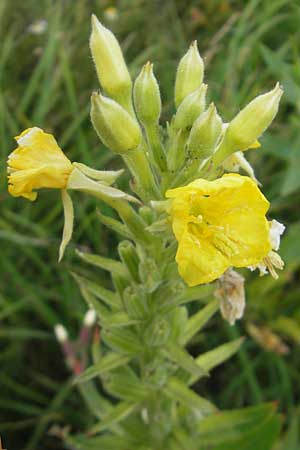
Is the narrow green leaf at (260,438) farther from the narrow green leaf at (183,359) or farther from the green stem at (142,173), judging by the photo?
the green stem at (142,173)

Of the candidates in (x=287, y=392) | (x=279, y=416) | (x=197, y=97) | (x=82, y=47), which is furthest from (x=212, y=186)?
(x=82, y=47)

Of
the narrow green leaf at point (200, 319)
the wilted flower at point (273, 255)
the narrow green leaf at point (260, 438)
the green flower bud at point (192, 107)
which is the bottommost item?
the narrow green leaf at point (260, 438)

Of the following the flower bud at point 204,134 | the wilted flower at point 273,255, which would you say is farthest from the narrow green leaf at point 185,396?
the flower bud at point 204,134

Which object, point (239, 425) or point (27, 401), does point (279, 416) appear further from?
point (27, 401)

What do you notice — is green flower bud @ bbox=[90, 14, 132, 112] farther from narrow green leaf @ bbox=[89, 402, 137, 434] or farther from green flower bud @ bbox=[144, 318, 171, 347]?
narrow green leaf @ bbox=[89, 402, 137, 434]

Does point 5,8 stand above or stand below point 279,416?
above

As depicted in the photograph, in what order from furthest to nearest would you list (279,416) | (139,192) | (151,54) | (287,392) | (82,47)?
1. (82,47)
2. (151,54)
3. (287,392)
4. (279,416)
5. (139,192)

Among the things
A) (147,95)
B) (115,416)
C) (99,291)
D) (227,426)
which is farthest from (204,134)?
(227,426)
